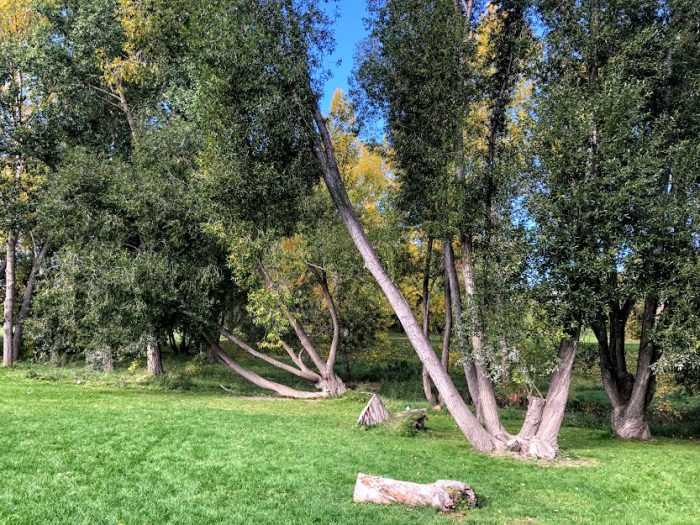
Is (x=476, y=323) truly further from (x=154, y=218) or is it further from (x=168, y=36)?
(x=168, y=36)

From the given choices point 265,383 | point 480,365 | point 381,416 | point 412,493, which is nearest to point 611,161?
point 480,365

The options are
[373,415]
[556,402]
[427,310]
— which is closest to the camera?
[556,402]

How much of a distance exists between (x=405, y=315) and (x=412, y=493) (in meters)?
4.78

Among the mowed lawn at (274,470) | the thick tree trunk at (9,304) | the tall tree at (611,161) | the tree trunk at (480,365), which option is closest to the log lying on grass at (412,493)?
the mowed lawn at (274,470)

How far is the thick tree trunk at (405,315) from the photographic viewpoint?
1100 centimetres

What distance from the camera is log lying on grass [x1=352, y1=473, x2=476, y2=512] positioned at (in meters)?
6.62

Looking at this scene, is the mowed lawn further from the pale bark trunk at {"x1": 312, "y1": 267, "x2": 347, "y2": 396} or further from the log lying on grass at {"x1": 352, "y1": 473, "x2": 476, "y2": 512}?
the pale bark trunk at {"x1": 312, "y1": 267, "x2": 347, "y2": 396}

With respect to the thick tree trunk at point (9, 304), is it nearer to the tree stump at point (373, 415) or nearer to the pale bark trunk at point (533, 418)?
Result: the tree stump at point (373, 415)

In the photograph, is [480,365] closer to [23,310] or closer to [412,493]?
[412,493]

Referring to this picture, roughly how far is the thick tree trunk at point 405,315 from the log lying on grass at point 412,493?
4237mm

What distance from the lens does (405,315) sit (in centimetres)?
1112

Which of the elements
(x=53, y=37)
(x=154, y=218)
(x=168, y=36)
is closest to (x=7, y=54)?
(x=53, y=37)

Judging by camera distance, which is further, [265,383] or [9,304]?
[9,304]

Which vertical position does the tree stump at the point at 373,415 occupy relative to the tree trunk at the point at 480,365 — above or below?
below
